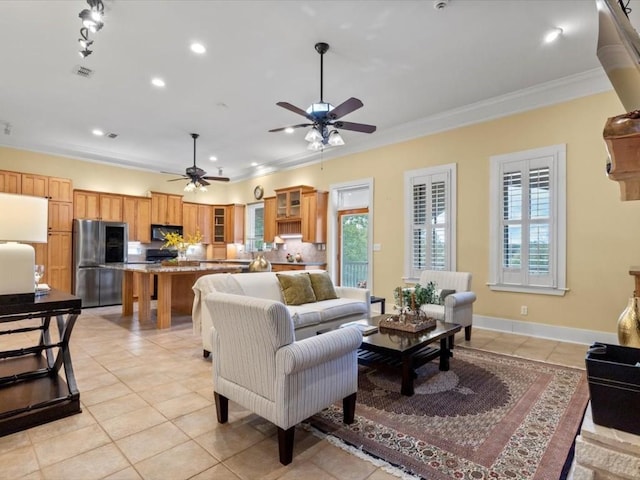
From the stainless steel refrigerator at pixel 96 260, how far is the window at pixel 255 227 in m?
3.20

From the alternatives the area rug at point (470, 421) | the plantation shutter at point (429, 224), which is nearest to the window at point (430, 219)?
the plantation shutter at point (429, 224)

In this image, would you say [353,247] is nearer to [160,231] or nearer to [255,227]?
[255,227]

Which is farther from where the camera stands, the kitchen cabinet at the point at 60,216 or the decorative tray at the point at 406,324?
the kitchen cabinet at the point at 60,216

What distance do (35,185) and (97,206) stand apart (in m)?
1.09

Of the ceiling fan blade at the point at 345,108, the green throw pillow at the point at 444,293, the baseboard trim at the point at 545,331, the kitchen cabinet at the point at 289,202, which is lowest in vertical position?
the baseboard trim at the point at 545,331

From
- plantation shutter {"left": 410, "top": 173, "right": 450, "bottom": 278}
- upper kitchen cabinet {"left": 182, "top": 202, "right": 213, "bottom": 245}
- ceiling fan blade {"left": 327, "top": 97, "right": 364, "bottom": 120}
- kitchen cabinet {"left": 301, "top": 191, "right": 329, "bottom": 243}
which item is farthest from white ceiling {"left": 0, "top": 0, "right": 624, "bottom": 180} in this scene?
upper kitchen cabinet {"left": 182, "top": 202, "right": 213, "bottom": 245}

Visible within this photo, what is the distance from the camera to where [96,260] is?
268 inches

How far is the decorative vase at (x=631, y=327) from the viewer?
141 centimetres

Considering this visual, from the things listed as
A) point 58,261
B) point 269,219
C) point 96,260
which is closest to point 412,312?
point 269,219

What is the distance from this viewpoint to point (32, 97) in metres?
4.80

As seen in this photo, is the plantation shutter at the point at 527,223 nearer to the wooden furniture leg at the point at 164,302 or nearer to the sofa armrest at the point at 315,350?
the sofa armrest at the point at 315,350

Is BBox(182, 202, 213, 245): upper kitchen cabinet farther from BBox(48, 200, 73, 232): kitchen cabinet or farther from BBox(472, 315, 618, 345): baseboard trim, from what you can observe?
BBox(472, 315, 618, 345): baseboard trim

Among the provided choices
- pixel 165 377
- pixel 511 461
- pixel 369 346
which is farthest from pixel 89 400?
pixel 511 461

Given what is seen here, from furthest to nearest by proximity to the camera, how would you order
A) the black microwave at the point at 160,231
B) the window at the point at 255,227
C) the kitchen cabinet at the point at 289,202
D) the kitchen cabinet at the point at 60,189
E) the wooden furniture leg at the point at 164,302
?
1. the window at the point at 255,227
2. the black microwave at the point at 160,231
3. the kitchen cabinet at the point at 289,202
4. the kitchen cabinet at the point at 60,189
5. the wooden furniture leg at the point at 164,302
